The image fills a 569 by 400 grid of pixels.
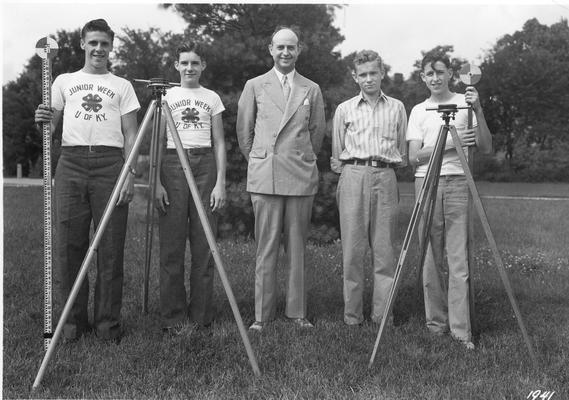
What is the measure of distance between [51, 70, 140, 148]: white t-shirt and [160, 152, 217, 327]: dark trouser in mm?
648

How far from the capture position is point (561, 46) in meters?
8.55

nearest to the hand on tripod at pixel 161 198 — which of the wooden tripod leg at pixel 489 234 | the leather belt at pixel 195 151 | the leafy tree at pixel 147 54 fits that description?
the leather belt at pixel 195 151

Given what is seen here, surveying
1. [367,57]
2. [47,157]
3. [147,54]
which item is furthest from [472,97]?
[147,54]

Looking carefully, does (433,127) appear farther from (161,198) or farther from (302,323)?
(161,198)

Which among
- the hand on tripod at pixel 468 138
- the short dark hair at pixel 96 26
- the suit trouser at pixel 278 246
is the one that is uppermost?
the short dark hair at pixel 96 26

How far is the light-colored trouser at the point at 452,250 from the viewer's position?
5172 millimetres

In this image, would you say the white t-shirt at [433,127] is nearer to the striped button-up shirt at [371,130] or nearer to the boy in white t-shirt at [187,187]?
the striped button-up shirt at [371,130]

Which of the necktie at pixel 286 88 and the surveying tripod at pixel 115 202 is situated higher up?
the necktie at pixel 286 88

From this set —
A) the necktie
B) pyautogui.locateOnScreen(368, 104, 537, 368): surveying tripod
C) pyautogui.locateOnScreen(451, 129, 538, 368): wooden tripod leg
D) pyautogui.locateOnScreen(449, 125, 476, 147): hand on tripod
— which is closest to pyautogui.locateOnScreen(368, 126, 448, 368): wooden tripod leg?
pyautogui.locateOnScreen(368, 104, 537, 368): surveying tripod

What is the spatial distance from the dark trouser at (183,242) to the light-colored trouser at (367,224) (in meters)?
1.25

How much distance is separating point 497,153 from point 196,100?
28.1 ft

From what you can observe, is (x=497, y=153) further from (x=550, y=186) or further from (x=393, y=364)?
(x=393, y=364)

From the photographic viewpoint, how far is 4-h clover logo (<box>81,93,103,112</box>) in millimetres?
4926

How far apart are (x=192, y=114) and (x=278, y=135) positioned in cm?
80
